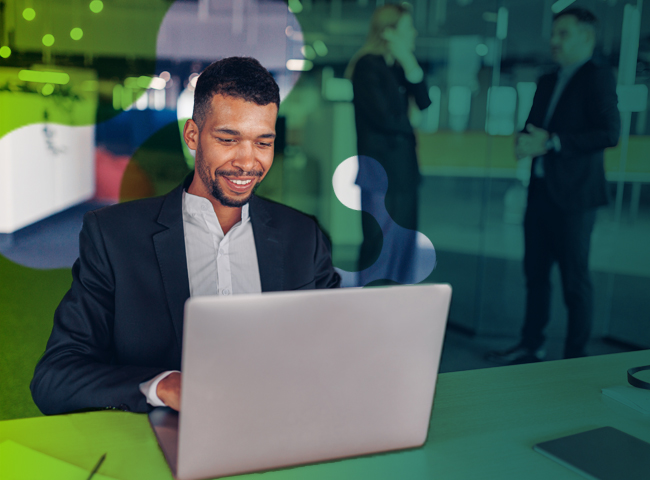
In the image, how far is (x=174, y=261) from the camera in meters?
1.31

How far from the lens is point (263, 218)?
148 centimetres

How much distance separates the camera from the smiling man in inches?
46.3

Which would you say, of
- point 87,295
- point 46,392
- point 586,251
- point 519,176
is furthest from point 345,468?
point 519,176

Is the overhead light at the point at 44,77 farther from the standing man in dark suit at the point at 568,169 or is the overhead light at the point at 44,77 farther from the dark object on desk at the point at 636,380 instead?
the dark object on desk at the point at 636,380

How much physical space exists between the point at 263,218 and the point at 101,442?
2.52 feet

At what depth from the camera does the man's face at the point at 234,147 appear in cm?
139

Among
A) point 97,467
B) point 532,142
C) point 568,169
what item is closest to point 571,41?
point 532,142

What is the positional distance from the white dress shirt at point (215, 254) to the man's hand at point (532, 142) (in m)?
2.30

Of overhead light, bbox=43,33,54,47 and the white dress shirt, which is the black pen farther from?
overhead light, bbox=43,33,54,47

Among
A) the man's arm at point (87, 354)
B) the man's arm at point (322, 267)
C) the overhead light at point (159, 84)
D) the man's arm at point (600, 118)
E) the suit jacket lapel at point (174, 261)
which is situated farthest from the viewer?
the overhead light at point (159, 84)

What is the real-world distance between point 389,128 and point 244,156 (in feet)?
6.31

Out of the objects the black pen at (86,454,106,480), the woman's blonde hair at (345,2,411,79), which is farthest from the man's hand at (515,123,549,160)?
the black pen at (86,454,106,480)

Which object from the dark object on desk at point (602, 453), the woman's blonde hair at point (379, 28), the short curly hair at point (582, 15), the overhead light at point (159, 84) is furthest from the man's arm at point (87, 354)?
the short curly hair at point (582, 15)

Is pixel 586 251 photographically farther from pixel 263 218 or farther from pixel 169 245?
pixel 169 245
